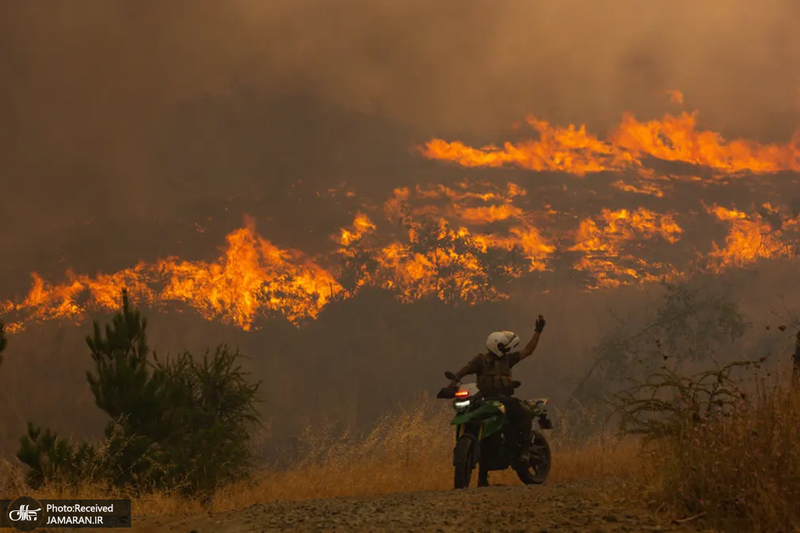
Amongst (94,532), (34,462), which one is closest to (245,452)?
(34,462)

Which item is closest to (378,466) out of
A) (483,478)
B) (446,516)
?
(483,478)

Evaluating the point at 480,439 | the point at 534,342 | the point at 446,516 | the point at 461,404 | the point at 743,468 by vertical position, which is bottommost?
the point at 446,516

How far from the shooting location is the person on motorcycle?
12383 mm

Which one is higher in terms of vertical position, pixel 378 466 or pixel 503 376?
pixel 503 376

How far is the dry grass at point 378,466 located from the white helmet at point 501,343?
1903mm

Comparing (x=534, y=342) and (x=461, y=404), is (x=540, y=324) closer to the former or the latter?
(x=534, y=342)

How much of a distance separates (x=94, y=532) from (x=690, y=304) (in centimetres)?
4561

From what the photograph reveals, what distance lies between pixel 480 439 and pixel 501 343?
152 cm

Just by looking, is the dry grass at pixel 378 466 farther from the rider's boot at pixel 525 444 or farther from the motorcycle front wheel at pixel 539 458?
the rider's boot at pixel 525 444

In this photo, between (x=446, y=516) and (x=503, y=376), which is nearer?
(x=446, y=516)

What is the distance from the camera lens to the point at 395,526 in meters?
7.38

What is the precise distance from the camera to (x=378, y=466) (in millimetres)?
15680

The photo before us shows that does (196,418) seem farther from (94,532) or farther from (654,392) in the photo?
(654,392)

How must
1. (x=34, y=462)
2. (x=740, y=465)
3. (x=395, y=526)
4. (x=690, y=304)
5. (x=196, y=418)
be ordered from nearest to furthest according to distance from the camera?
1. (x=740, y=465)
2. (x=395, y=526)
3. (x=34, y=462)
4. (x=196, y=418)
5. (x=690, y=304)
